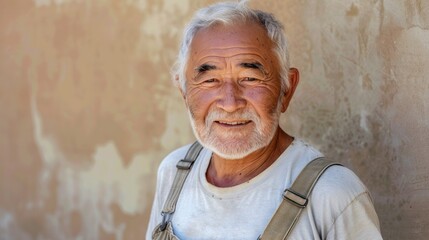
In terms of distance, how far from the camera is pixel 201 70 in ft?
8.14

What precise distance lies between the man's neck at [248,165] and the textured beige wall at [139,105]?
1.76 feet

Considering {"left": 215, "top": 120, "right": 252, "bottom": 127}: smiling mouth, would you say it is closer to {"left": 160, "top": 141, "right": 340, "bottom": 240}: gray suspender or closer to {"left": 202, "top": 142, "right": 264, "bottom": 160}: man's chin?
{"left": 202, "top": 142, "right": 264, "bottom": 160}: man's chin

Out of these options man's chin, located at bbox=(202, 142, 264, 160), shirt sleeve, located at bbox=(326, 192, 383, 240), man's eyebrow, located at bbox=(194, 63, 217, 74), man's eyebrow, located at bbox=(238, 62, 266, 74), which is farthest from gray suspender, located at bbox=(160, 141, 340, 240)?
man's eyebrow, located at bbox=(194, 63, 217, 74)

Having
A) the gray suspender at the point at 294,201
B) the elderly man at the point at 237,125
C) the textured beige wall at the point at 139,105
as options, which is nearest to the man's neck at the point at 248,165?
the elderly man at the point at 237,125

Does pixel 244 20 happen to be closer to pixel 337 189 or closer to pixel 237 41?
pixel 237 41

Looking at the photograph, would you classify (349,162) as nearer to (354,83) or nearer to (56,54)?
(354,83)

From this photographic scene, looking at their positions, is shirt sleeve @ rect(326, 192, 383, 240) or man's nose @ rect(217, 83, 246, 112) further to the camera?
man's nose @ rect(217, 83, 246, 112)

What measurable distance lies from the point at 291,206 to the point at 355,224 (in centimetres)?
19

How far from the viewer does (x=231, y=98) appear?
2393 millimetres

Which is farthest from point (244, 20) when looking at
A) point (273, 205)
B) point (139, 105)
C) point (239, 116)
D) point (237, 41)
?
point (139, 105)

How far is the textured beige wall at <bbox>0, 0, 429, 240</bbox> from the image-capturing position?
281cm

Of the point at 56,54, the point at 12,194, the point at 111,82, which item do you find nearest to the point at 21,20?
the point at 56,54

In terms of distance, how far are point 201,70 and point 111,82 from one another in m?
1.40

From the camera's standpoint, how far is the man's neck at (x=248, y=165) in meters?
2.50
